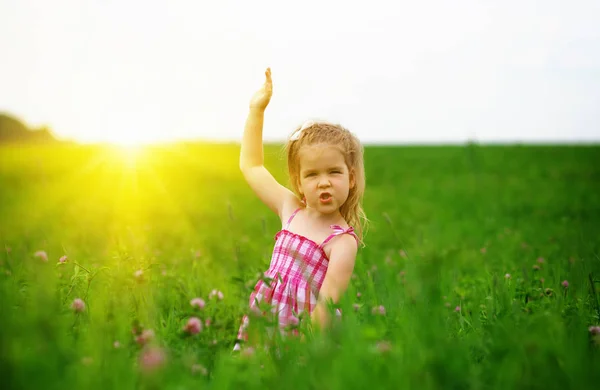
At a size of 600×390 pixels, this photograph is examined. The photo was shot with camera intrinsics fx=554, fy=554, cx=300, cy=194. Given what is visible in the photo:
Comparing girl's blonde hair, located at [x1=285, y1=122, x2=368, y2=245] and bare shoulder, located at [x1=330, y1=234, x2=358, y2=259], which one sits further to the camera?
girl's blonde hair, located at [x1=285, y1=122, x2=368, y2=245]

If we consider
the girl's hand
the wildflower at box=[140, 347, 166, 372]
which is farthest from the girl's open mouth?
the wildflower at box=[140, 347, 166, 372]

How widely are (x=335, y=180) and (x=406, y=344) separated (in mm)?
1148

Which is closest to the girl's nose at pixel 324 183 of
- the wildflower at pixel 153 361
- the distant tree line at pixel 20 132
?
the wildflower at pixel 153 361

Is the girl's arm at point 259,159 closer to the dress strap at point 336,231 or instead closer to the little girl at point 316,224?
the little girl at point 316,224

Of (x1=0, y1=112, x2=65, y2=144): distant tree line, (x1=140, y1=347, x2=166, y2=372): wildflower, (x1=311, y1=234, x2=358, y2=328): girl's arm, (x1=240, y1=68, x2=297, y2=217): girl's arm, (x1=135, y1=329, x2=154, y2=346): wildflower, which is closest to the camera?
(x1=140, y1=347, x2=166, y2=372): wildflower

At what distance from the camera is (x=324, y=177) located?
9.72ft

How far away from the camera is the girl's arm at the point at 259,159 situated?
3398 mm

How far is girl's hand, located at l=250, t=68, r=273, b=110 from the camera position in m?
3.45

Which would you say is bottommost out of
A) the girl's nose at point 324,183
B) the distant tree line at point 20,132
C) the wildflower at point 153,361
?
the wildflower at point 153,361

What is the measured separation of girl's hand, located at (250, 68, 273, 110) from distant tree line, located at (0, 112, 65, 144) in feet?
A: 144

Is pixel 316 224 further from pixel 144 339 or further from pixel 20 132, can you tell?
pixel 20 132

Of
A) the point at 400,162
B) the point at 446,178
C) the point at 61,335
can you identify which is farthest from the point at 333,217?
the point at 400,162

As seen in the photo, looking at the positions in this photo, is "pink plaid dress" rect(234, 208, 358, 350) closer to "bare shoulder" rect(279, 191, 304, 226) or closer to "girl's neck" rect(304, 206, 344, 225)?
"girl's neck" rect(304, 206, 344, 225)

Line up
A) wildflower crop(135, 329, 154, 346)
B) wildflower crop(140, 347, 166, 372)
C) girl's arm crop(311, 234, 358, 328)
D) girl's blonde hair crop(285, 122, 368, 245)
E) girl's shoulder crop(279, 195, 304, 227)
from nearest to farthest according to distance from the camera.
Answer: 1. wildflower crop(140, 347, 166, 372)
2. wildflower crop(135, 329, 154, 346)
3. girl's arm crop(311, 234, 358, 328)
4. girl's blonde hair crop(285, 122, 368, 245)
5. girl's shoulder crop(279, 195, 304, 227)
